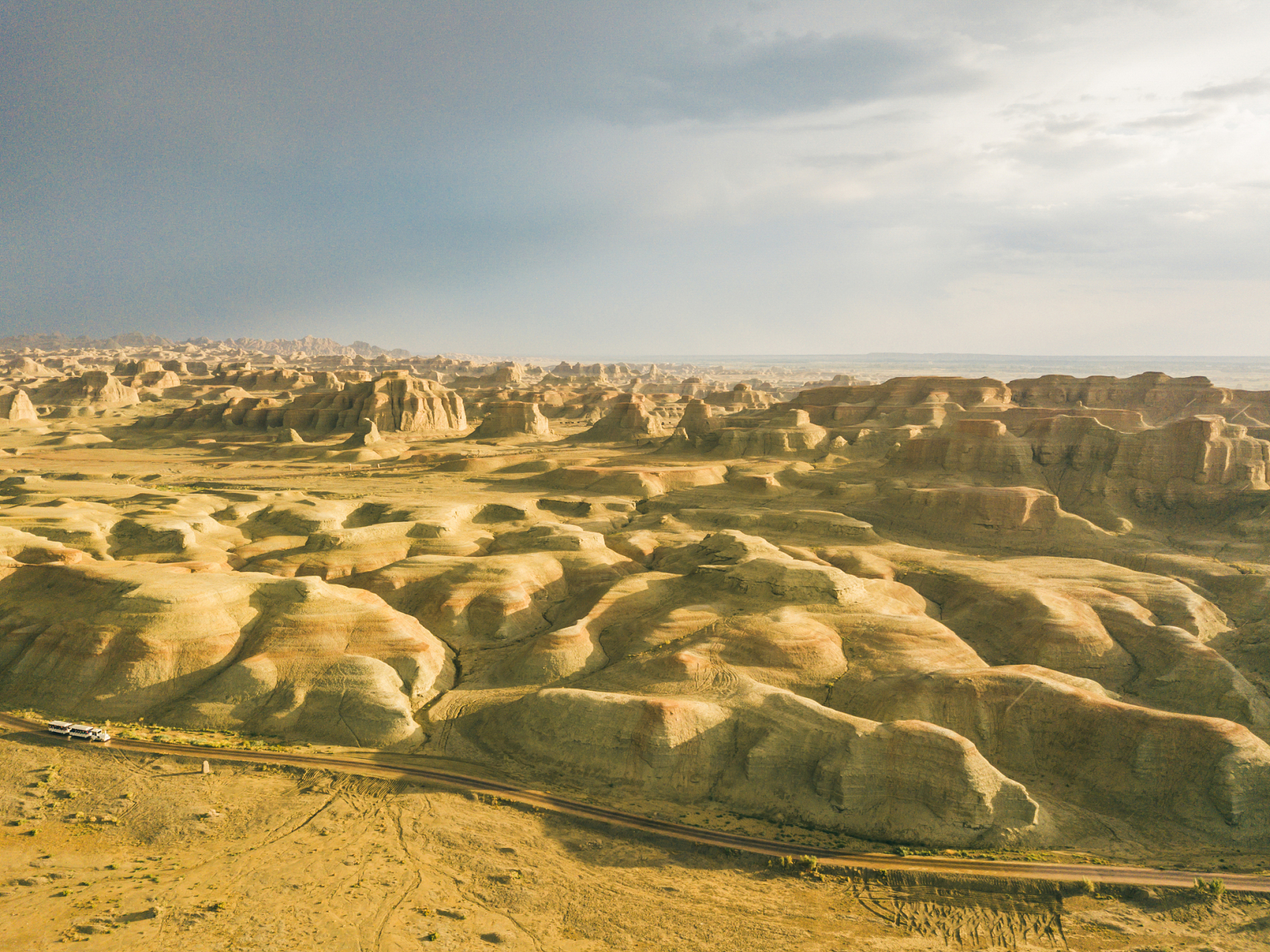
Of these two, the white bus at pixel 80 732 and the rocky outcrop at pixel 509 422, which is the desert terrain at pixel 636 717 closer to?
the white bus at pixel 80 732

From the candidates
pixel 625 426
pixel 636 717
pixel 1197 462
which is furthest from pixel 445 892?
pixel 625 426

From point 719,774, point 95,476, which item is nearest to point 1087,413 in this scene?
point 719,774

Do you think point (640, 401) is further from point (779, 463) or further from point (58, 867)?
point (58, 867)

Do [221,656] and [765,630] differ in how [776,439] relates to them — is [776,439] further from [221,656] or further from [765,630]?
[221,656]

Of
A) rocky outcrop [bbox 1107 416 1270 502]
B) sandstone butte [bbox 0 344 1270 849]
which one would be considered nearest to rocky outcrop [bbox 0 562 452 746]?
sandstone butte [bbox 0 344 1270 849]

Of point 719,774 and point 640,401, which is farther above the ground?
point 640,401

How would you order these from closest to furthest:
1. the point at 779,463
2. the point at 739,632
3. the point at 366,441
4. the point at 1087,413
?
the point at 739,632 → the point at 1087,413 → the point at 779,463 → the point at 366,441

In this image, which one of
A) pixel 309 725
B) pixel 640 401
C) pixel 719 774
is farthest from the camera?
pixel 640 401
